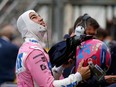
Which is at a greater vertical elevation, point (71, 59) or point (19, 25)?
point (19, 25)

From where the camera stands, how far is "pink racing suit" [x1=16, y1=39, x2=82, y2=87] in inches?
192

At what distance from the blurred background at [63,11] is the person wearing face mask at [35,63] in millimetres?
9286

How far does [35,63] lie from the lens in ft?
16.2


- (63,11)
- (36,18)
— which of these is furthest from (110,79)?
(63,11)

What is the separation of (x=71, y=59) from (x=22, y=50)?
1.55 ft

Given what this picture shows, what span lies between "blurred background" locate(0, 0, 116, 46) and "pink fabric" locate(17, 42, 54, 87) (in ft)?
31.1

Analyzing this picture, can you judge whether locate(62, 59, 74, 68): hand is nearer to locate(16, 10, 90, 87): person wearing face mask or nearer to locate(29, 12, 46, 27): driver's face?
locate(16, 10, 90, 87): person wearing face mask

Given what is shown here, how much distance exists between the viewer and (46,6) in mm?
16875

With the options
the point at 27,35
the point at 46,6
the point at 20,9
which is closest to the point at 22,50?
the point at 27,35

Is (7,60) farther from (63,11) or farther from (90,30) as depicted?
(63,11)

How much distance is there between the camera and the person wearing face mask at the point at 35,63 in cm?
489

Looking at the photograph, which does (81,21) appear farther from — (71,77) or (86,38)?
(71,77)

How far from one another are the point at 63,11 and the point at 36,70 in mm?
Answer: 10650

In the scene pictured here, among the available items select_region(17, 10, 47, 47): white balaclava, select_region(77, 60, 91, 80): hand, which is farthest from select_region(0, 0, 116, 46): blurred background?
select_region(77, 60, 91, 80): hand
